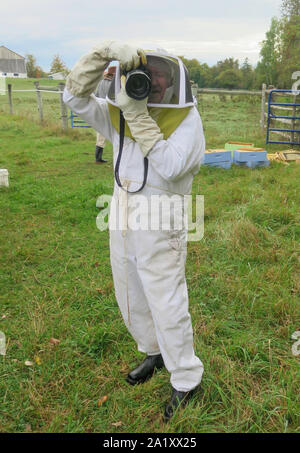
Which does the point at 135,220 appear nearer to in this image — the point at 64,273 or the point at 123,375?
the point at 123,375

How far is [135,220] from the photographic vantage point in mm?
2047

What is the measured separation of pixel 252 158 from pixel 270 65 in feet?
106

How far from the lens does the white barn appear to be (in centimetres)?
7189

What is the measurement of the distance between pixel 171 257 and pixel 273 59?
38126 millimetres

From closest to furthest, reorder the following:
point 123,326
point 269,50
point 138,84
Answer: point 138,84
point 123,326
point 269,50

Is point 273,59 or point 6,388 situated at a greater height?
point 273,59

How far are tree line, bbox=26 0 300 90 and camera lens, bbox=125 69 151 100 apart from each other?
23586 mm

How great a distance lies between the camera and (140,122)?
6.18 feet

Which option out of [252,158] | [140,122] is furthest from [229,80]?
[140,122]

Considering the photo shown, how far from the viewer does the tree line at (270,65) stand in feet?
82.2

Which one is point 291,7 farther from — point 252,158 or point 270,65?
point 252,158

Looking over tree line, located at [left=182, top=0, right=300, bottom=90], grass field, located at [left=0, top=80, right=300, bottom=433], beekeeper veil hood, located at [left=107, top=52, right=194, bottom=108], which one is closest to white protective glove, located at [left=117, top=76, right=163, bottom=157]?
beekeeper veil hood, located at [left=107, top=52, right=194, bottom=108]

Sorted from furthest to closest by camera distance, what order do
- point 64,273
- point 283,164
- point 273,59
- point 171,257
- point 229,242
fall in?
1. point 273,59
2. point 283,164
3. point 229,242
4. point 64,273
5. point 171,257
